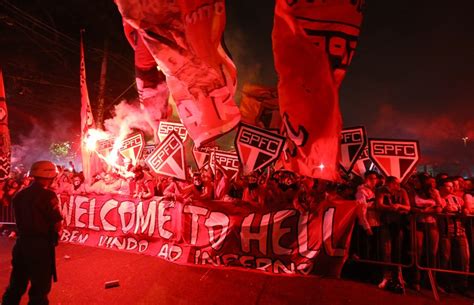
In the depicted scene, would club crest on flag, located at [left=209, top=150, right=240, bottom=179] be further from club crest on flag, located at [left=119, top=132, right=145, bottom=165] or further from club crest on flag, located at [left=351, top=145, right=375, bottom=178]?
club crest on flag, located at [left=351, top=145, right=375, bottom=178]

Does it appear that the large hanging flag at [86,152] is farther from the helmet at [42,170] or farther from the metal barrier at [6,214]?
the helmet at [42,170]

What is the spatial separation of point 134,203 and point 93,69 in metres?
15.4

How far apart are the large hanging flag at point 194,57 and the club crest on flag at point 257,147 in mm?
723

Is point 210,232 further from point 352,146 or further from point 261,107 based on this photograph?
point 261,107

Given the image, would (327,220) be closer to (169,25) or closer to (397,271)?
(397,271)

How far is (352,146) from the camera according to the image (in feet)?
22.1

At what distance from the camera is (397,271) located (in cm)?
538

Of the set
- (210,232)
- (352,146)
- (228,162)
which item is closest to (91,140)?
(228,162)

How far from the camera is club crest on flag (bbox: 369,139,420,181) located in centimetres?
610

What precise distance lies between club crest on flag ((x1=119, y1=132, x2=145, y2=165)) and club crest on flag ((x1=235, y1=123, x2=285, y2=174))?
389 cm

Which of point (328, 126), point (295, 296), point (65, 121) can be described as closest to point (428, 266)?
point (295, 296)

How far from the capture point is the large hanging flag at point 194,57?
754cm

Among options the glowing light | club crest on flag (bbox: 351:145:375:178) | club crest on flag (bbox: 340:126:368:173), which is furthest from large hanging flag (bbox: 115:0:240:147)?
the glowing light

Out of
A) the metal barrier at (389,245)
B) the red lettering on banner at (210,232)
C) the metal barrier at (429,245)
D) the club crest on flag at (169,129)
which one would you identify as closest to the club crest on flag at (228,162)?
the club crest on flag at (169,129)
